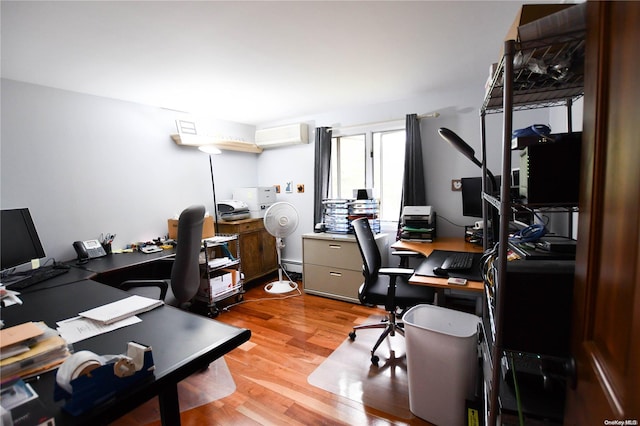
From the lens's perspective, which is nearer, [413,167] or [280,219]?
[413,167]

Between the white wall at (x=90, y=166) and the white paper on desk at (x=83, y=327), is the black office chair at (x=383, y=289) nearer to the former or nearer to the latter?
the white paper on desk at (x=83, y=327)

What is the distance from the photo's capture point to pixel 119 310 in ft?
4.24

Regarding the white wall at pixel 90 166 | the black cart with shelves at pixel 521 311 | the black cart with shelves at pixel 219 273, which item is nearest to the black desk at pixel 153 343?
the black cart with shelves at pixel 521 311

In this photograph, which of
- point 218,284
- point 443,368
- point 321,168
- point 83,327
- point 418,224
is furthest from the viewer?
point 321,168

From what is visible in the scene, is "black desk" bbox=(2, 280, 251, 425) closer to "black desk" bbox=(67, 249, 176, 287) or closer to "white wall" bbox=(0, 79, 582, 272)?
"black desk" bbox=(67, 249, 176, 287)

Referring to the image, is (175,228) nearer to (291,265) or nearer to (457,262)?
(291,265)

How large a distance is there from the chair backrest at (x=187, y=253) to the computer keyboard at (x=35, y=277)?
86 cm

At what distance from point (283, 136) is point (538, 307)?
378 centimetres

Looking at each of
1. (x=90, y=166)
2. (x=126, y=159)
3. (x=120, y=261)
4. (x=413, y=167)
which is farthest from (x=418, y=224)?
(x=90, y=166)

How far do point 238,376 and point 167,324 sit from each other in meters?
1.19

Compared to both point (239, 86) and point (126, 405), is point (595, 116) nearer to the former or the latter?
point (126, 405)

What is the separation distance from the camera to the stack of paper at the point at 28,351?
0.84m

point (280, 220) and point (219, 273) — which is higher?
point (280, 220)

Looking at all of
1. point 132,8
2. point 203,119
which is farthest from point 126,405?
point 203,119
